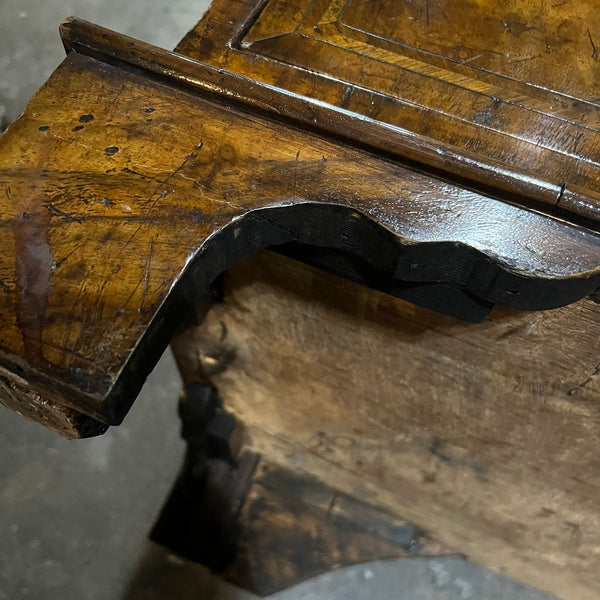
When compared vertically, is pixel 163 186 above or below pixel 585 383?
above

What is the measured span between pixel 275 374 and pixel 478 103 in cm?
70

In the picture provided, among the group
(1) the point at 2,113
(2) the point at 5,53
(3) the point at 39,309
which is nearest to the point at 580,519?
(3) the point at 39,309

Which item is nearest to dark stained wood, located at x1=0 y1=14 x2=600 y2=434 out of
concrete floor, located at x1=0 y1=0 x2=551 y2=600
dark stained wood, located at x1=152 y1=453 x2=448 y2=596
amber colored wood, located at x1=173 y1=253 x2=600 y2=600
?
amber colored wood, located at x1=173 y1=253 x2=600 y2=600

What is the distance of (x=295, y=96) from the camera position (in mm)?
716

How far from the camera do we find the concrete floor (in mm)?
1672

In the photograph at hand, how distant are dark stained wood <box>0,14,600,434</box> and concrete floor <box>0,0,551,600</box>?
121cm

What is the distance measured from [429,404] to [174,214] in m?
0.69

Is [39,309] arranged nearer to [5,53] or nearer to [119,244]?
[119,244]

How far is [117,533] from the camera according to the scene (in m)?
1.75

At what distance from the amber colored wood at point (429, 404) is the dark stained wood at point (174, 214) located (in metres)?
0.22

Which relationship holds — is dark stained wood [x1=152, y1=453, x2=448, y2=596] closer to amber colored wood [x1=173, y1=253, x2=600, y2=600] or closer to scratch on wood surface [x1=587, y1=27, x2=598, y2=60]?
amber colored wood [x1=173, y1=253, x2=600, y2=600]

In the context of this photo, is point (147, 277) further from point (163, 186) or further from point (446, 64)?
point (446, 64)

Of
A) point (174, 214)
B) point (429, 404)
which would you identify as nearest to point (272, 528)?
point (429, 404)

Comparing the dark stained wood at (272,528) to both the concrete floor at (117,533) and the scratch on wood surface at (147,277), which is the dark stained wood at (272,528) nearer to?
the concrete floor at (117,533)
